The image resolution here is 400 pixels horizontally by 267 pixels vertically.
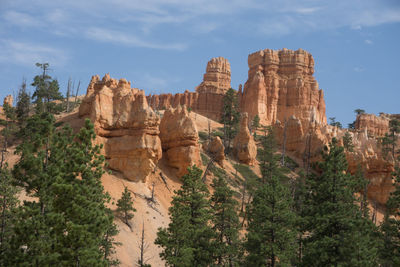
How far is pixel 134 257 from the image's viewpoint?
138 ft

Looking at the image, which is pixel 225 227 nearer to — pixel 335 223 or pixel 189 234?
pixel 189 234

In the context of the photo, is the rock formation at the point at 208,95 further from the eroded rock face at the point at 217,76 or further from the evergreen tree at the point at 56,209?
the evergreen tree at the point at 56,209

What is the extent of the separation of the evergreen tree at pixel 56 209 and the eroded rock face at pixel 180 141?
2880 cm

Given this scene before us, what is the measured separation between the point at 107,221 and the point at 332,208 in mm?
14966

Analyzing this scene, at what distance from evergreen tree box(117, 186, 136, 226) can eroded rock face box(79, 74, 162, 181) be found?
5854mm

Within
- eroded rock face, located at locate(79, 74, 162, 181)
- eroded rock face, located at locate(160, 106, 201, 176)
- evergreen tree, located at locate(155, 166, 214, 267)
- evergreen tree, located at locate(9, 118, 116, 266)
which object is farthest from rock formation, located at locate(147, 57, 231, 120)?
evergreen tree, located at locate(9, 118, 116, 266)

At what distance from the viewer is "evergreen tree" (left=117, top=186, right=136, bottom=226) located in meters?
45.5

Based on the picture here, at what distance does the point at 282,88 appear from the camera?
122 m

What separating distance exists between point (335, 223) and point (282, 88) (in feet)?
308

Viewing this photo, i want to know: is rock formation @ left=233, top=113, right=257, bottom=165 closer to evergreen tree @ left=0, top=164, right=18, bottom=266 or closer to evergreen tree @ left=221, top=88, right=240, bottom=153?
evergreen tree @ left=221, top=88, right=240, bottom=153

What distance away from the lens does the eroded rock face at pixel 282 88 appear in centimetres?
11806

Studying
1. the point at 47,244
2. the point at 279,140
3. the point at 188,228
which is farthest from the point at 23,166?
the point at 279,140

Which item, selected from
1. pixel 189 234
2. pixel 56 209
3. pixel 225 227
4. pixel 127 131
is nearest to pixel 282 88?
pixel 127 131

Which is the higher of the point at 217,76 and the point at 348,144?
the point at 217,76
